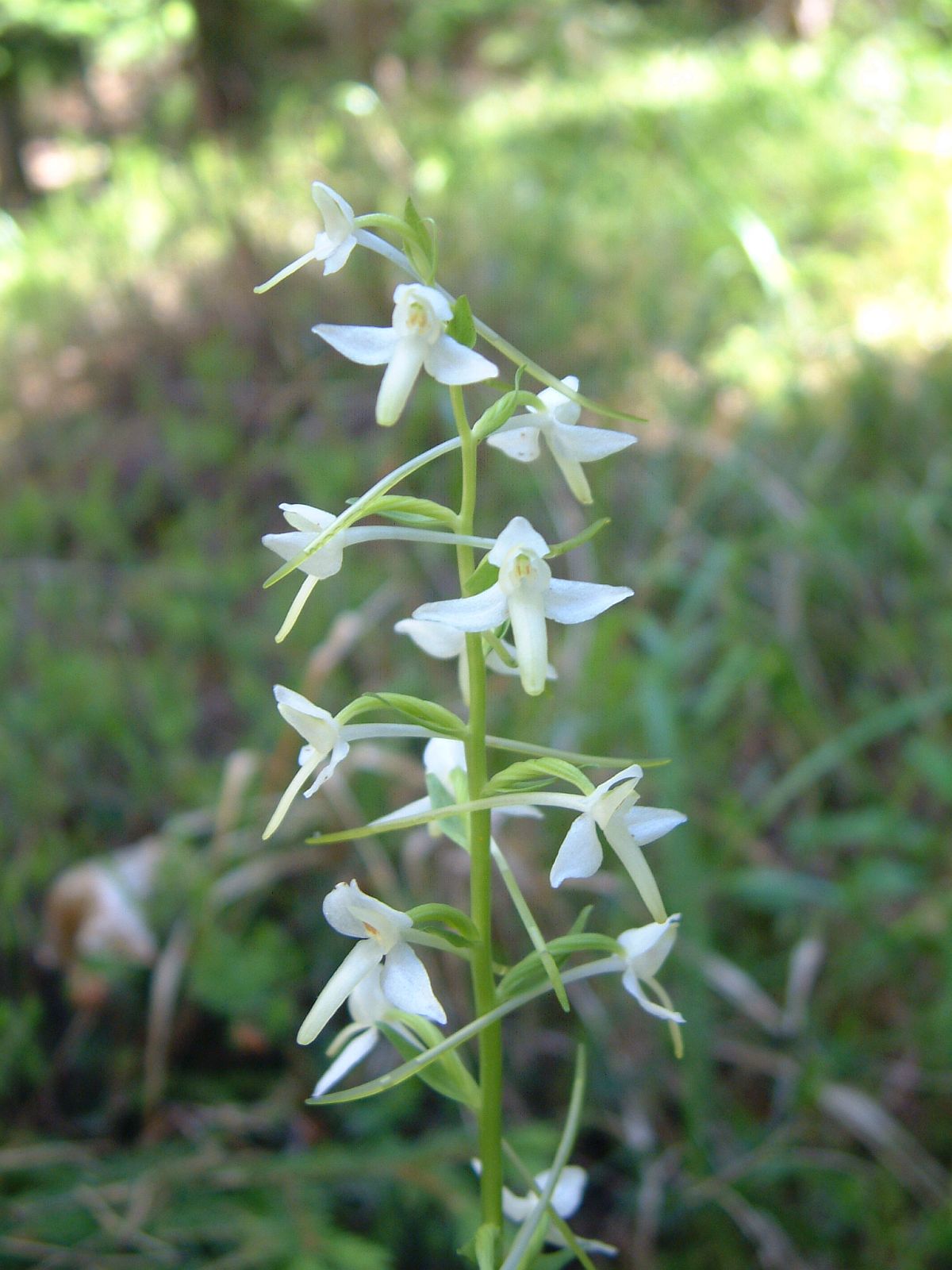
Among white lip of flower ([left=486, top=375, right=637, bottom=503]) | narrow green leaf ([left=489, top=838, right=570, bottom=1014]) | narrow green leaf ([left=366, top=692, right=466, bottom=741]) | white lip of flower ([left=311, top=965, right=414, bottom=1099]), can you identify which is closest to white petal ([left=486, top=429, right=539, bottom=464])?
white lip of flower ([left=486, top=375, right=637, bottom=503])

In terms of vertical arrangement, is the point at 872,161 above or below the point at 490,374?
below

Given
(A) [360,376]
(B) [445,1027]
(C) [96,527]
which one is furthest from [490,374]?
(A) [360,376]

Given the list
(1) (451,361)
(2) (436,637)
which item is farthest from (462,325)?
(2) (436,637)

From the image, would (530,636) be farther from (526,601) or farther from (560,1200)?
(560,1200)

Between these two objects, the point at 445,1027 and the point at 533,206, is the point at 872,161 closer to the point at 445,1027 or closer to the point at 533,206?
the point at 533,206

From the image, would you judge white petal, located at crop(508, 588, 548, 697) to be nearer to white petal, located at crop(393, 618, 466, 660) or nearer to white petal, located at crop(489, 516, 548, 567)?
white petal, located at crop(489, 516, 548, 567)

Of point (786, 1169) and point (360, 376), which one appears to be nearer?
point (786, 1169)

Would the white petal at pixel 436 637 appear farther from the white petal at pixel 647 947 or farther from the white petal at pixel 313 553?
the white petal at pixel 647 947
